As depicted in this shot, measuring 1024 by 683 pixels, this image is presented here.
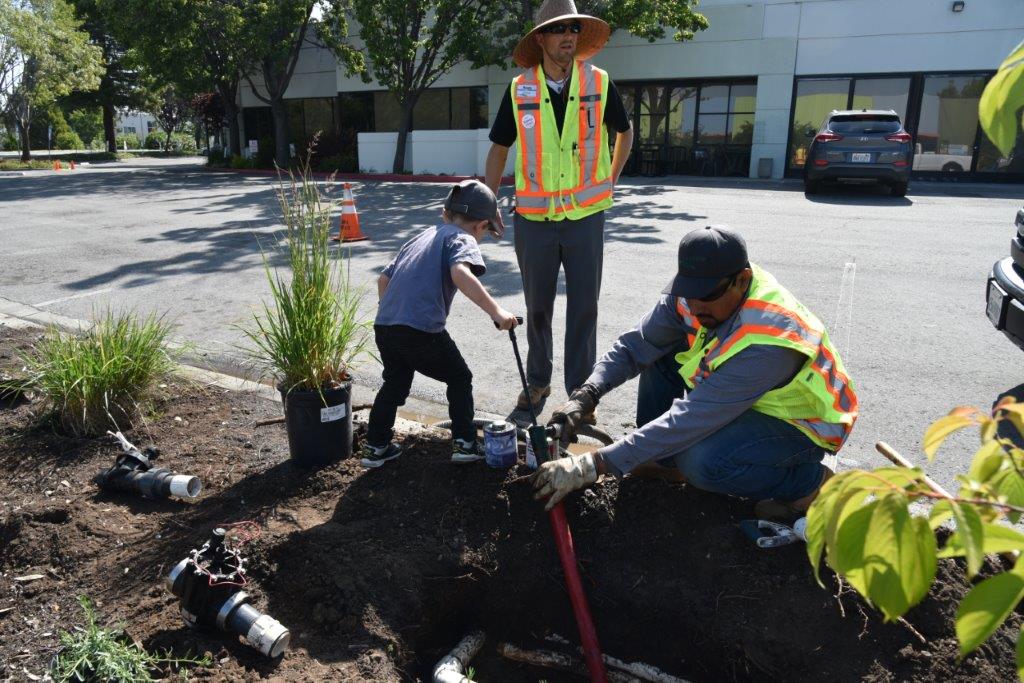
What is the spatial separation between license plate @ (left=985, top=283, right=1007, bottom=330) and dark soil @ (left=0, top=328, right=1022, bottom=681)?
2.22 meters

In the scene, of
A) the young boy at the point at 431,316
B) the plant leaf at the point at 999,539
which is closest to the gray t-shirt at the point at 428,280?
the young boy at the point at 431,316

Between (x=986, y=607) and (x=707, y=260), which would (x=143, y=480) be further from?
(x=986, y=607)

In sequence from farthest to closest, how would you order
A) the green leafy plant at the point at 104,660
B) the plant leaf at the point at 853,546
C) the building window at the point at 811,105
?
1. the building window at the point at 811,105
2. the green leafy plant at the point at 104,660
3. the plant leaf at the point at 853,546

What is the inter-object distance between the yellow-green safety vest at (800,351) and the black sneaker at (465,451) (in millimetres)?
1139

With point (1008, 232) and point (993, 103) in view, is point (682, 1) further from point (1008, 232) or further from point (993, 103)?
point (993, 103)

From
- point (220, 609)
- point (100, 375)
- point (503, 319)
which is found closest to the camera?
point (220, 609)

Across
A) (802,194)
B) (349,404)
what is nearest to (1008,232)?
(802,194)

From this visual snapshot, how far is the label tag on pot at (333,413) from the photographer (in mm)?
3424

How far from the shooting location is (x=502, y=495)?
3223 mm

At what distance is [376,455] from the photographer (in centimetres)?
353

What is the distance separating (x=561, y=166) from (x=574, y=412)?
153 centimetres

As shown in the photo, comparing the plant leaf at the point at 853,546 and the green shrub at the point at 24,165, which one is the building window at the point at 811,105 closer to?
the plant leaf at the point at 853,546

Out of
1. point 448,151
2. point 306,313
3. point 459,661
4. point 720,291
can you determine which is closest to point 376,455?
point 306,313

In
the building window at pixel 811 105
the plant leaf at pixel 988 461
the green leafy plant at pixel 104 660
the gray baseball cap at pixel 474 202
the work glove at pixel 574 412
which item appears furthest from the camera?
the building window at pixel 811 105
